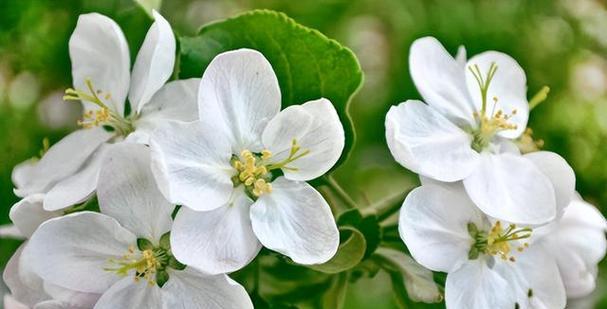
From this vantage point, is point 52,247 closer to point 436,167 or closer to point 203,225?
point 203,225

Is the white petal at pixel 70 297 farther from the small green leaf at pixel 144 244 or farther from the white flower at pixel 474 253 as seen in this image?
the white flower at pixel 474 253

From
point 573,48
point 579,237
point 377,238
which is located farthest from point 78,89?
point 573,48

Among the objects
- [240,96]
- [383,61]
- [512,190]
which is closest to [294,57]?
[240,96]

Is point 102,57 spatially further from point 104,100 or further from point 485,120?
point 485,120

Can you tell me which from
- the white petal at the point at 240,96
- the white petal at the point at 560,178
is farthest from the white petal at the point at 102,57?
the white petal at the point at 560,178

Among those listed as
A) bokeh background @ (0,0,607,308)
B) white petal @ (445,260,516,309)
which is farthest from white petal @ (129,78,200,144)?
bokeh background @ (0,0,607,308)
